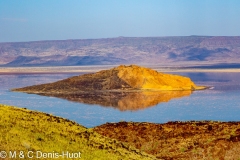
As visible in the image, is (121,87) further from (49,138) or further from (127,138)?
(49,138)

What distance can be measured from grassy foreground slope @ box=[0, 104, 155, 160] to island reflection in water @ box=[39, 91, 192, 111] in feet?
65.4

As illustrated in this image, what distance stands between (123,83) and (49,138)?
127 feet

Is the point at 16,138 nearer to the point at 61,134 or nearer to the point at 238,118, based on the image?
the point at 61,134

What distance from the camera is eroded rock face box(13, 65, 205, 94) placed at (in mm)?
48406

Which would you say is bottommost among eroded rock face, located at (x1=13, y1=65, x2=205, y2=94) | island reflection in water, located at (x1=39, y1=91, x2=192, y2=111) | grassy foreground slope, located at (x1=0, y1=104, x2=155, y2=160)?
island reflection in water, located at (x1=39, y1=91, x2=192, y2=111)

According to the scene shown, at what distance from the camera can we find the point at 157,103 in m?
36.7

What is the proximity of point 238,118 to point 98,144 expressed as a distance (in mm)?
16138

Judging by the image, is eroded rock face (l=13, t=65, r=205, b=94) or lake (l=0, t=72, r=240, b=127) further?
eroded rock face (l=13, t=65, r=205, b=94)

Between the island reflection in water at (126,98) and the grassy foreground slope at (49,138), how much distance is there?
1994 centimetres

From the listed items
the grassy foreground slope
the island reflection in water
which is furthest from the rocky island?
the grassy foreground slope

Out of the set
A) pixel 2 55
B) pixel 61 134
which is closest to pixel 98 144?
pixel 61 134

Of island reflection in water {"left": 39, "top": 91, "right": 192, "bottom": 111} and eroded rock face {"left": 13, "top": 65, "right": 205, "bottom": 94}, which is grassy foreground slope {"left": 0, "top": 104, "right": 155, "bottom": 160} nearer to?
island reflection in water {"left": 39, "top": 91, "right": 192, "bottom": 111}

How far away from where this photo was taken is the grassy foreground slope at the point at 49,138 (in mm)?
10430

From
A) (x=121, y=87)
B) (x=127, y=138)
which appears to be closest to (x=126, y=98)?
(x=121, y=87)
